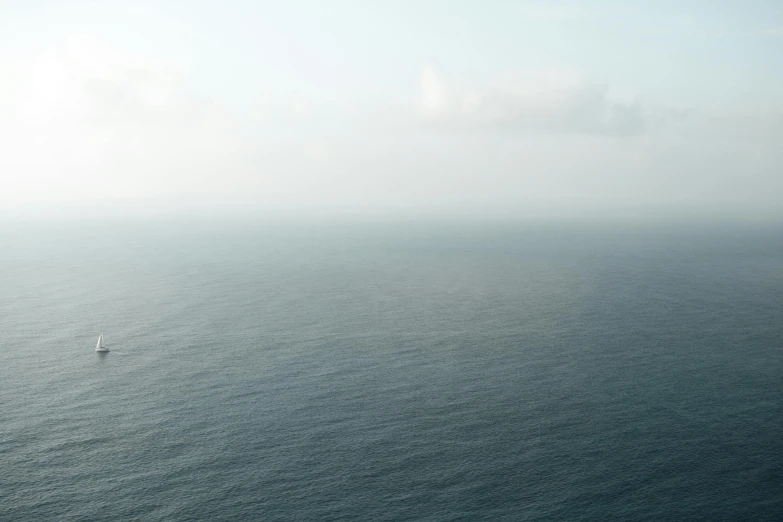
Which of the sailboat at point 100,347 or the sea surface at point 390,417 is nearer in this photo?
the sea surface at point 390,417

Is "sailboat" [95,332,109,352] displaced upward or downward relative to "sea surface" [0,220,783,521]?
upward

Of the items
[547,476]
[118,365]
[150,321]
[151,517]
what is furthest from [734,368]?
[150,321]

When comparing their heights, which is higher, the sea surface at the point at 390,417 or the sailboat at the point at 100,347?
the sailboat at the point at 100,347

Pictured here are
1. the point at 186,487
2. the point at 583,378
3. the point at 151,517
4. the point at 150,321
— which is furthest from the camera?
the point at 150,321

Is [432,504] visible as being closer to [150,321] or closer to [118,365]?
[118,365]

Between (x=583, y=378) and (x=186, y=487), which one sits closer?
(x=186, y=487)

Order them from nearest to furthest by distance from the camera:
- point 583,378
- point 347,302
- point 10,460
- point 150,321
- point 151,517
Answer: point 151,517
point 10,460
point 583,378
point 150,321
point 347,302

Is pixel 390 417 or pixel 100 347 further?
pixel 100 347

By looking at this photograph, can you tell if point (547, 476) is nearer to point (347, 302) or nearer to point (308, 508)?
point (308, 508)

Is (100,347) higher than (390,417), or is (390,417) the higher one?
(100,347)

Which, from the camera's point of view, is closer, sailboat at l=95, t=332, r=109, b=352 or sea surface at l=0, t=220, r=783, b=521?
sea surface at l=0, t=220, r=783, b=521
